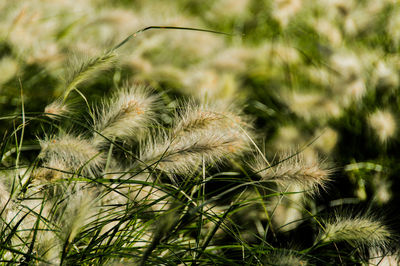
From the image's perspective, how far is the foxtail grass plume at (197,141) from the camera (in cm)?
118

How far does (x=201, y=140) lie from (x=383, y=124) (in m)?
1.07

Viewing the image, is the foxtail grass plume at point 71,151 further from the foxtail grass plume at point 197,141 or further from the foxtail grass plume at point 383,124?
the foxtail grass plume at point 383,124

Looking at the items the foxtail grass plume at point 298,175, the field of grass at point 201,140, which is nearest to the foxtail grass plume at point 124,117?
the field of grass at point 201,140

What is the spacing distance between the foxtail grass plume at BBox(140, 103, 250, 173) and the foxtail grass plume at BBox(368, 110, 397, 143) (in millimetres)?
884

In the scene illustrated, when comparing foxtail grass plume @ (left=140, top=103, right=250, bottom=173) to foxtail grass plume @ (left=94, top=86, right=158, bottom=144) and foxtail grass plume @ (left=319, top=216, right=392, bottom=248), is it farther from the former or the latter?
foxtail grass plume @ (left=319, top=216, right=392, bottom=248)

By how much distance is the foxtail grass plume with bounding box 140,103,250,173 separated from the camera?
3.87 ft

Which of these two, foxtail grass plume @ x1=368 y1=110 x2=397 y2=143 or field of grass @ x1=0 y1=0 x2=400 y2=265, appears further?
foxtail grass plume @ x1=368 y1=110 x2=397 y2=143

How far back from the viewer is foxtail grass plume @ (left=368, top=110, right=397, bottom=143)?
1865 millimetres

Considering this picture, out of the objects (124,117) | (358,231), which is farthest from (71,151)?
(358,231)

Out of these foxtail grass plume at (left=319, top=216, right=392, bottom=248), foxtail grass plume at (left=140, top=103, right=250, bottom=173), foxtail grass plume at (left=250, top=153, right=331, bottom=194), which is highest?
foxtail grass plume at (left=140, top=103, right=250, bottom=173)

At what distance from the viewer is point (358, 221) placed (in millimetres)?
1216

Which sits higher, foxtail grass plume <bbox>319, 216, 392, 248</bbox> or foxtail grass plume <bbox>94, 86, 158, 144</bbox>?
foxtail grass plume <bbox>94, 86, 158, 144</bbox>

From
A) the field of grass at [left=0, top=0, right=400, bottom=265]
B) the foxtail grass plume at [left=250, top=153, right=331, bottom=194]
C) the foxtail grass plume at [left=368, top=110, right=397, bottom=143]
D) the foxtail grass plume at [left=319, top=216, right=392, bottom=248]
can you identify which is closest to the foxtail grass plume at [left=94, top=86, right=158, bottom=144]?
the field of grass at [left=0, top=0, right=400, bottom=265]

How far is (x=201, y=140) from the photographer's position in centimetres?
119
